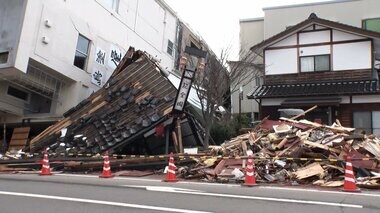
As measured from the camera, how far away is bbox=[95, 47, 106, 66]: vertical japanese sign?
27.3 m

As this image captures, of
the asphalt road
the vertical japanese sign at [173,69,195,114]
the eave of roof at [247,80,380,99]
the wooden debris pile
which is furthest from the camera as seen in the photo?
the eave of roof at [247,80,380,99]

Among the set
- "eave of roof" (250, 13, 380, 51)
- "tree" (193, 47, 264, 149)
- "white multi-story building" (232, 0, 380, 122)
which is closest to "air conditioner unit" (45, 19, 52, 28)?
"tree" (193, 47, 264, 149)

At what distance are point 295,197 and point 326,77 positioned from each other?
53.8ft

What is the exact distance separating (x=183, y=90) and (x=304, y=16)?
2032cm

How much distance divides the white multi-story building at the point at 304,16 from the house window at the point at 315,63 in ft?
28.5

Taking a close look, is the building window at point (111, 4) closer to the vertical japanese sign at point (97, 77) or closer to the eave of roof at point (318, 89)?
the vertical japanese sign at point (97, 77)

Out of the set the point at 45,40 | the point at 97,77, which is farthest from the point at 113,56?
the point at 45,40

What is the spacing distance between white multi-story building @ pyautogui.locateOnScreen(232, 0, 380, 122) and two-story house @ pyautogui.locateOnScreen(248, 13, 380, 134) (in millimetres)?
8290

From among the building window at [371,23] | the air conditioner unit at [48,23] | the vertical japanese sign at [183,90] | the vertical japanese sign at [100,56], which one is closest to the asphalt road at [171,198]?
the vertical japanese sign at [183,90]

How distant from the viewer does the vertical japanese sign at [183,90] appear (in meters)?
19.6

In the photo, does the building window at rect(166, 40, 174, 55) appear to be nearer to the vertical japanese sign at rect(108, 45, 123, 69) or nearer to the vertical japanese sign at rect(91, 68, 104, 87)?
the vertical japanese sign at rect(108, 45, 123, 69)

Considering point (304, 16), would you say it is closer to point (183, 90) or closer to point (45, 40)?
point (183, 90)

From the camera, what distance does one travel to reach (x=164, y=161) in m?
15.9

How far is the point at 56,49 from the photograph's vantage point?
24.2 metres
